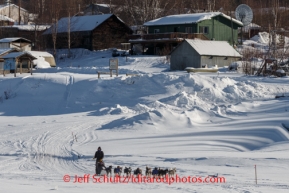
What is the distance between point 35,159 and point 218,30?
4084 centimetres

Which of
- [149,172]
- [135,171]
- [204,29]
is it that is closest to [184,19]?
[204,29]

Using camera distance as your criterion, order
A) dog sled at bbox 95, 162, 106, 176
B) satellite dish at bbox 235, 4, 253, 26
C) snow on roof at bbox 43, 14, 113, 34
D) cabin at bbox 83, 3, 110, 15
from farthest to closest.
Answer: cabin at bbox 83, 3, 110, 15 → snow on roof at bbox 43, 14, 113, 34 → satellite dish at bbox 235, 4, 253, 26 → dog sled at bbox 95, 162, 106, 176

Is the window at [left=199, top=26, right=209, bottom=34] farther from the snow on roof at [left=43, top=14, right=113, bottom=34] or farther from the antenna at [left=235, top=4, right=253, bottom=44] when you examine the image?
the snow on roof at [left=43, top=14, right=113, bottom=34]

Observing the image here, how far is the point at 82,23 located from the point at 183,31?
528 inches

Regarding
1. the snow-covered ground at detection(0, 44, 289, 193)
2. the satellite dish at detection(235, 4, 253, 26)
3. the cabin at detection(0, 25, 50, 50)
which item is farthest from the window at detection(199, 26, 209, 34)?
the cabin at detection(0, 25, 50, 50)

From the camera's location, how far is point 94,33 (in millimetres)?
62969

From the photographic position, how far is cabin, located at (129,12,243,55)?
5491cm

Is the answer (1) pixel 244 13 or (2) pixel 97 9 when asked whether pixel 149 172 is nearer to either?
(1) pixel 244 13

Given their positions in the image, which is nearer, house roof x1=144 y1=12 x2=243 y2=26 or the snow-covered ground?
the snow-covered ground

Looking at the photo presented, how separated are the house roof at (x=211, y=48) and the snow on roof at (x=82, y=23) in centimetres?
1875

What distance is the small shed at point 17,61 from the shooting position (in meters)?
47.1

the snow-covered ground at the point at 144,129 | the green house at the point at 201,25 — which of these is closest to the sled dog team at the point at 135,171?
the snow-covered ground at the point at 144,129

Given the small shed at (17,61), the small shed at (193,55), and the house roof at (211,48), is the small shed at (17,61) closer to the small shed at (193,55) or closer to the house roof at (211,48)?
the small shed at (193,55)

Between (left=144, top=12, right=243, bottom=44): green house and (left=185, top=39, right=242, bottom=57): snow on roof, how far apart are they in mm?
9046
